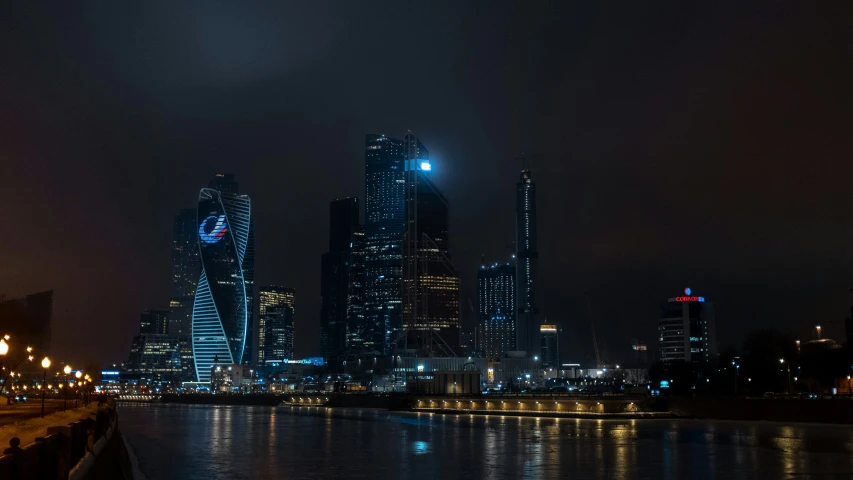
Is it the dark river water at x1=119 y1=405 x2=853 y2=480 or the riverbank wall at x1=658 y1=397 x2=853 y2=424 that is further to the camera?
the riverbank wall at x1=658 y1=397 x2=853 y2=424

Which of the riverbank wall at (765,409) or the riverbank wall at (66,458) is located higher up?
the riverbank wall at (66,458)

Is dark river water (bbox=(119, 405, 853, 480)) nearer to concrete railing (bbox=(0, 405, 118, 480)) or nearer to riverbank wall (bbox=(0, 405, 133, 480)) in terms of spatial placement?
riverbank wall (bbox=(0, 405, 133, 480))

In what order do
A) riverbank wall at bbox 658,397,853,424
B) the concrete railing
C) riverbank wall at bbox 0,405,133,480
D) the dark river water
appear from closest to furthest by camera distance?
the concrete railing
riverbank wall at bbox 0,405,133,480
the dark river water
riverbank wall at bbox 658,397,853,424

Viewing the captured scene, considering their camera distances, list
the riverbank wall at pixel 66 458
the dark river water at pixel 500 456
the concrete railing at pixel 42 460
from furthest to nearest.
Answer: the dark river water at pixel 500 456, the riverbank wall at pixel 66 458, the concrete railing at pixel 42 460

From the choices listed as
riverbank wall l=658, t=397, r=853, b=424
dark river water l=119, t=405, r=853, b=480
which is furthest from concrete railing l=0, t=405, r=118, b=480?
riverbank wall l=658, t=397, r=853, b=424

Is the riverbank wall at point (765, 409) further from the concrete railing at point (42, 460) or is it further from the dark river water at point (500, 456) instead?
the concrete railing at point (42, 460)

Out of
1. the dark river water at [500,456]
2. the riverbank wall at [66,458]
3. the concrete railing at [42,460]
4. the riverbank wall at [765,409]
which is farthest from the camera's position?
the riverbank wall at [765,409]

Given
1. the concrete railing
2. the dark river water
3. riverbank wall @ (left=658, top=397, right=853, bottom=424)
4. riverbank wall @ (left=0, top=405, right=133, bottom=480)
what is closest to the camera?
the concrete railing

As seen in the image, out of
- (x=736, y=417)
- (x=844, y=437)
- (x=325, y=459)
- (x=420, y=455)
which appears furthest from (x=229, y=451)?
(x=736, y=417)

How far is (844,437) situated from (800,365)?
94017 mm

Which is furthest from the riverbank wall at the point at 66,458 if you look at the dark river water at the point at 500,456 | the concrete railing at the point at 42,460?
the dark river water at the point at 500,456

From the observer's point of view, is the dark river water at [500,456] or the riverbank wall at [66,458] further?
the dark river water at [500,456]

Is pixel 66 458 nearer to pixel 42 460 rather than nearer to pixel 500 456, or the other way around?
pixel 42 460

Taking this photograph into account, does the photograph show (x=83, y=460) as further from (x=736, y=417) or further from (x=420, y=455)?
(x=736, y=417)
